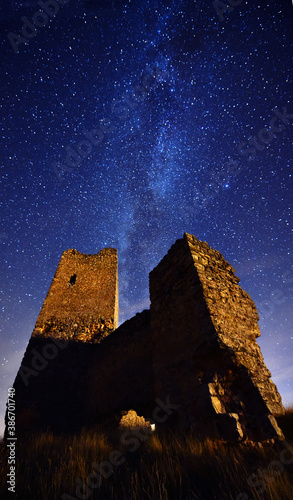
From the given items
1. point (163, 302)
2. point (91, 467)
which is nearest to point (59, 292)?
point (163, 302)

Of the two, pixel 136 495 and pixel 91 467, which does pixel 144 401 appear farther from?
pixel 136 495

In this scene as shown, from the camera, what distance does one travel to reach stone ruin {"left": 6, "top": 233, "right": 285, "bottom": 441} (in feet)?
11.1

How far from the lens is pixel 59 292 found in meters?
10.1

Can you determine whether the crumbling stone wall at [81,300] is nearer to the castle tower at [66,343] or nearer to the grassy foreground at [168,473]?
the castle tower at [66,343]

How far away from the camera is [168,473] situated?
2439 mm

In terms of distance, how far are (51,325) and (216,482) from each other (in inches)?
327

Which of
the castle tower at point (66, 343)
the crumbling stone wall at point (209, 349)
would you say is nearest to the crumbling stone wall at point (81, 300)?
the castle tower at point (66, 343)

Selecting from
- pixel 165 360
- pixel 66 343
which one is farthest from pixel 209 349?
pixel 66 343

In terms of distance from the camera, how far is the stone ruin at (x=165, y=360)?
3.38 meters

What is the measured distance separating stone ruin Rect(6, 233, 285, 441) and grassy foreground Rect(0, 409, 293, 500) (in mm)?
383

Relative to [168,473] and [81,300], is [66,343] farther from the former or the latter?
[168,473]

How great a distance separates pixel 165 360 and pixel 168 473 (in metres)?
2.06

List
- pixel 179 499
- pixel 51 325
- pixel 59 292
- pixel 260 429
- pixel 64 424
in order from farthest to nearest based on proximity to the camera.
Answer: pixel 59 292 < pixel 51 325 < pixel 64 424 < pixel 260 429 < pixel 179 499

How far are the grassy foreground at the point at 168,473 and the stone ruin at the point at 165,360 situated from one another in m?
0.38
